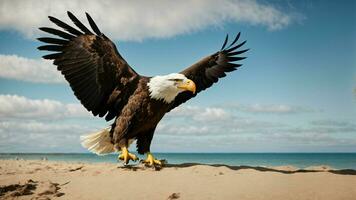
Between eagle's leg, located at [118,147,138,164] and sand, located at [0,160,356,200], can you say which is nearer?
sand, located at [0,160,356,200]

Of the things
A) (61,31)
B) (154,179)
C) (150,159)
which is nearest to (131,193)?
(154,179)

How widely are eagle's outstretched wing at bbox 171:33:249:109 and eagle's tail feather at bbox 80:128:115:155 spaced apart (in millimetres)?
1330

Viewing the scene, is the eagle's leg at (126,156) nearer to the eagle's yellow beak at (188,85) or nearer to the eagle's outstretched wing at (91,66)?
the eagle's outstretched wing at (91,66)

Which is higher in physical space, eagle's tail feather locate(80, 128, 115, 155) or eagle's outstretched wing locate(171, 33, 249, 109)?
eagle's outstretched wing locate(171, 33, 249, 109)

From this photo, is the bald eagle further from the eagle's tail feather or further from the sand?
the sand

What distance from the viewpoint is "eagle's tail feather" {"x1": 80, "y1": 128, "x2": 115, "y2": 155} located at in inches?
244

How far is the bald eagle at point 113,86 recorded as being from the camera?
5.59 metres

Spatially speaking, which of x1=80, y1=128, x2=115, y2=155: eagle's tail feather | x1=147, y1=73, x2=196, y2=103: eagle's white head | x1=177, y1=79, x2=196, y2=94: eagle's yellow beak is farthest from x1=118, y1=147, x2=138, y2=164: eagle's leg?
x1=177, y1=79, x2=196, y2=94: eagle's yellow beak

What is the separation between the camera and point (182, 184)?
4379mm

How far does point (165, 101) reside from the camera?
5.68m

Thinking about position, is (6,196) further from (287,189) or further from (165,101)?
(287,189)

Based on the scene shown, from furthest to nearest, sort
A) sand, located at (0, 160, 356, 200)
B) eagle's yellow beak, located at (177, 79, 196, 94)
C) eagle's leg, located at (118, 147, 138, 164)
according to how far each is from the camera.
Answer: eagle's yellow beak, located at (177, 79, 196, 94), eagle's leg, located at (118, 147, 138, 164), sand, located at (0, 160, 356, 200)

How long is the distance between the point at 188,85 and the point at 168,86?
0.30 metres

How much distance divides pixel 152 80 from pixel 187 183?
1.91 metres
